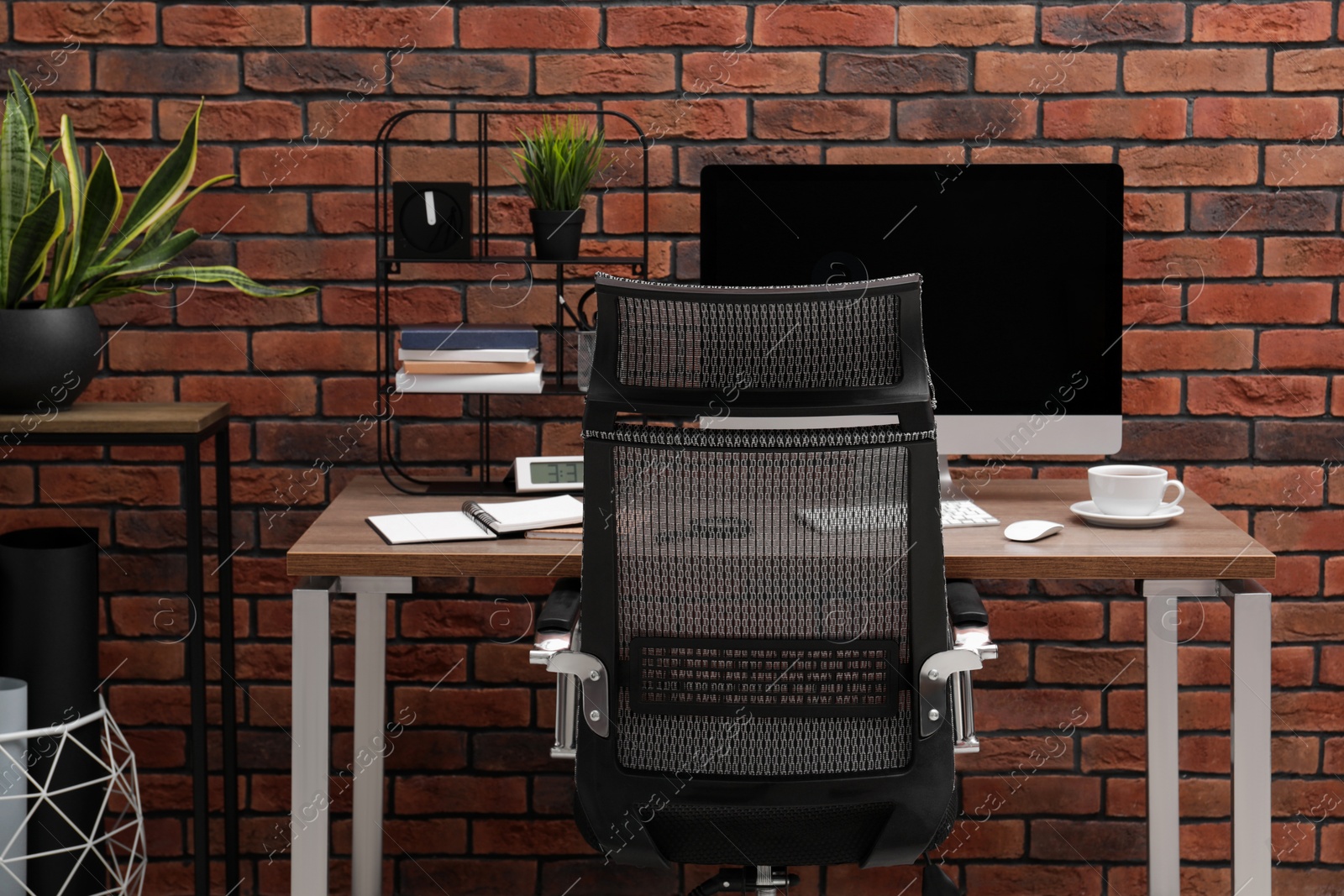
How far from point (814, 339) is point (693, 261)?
3.08ft

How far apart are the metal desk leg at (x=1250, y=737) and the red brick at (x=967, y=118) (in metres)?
0.94

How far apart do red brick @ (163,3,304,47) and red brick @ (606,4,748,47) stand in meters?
0.58

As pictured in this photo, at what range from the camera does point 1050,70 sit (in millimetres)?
2275

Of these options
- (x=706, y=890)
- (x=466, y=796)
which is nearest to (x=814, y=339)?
(x=706, y=890)

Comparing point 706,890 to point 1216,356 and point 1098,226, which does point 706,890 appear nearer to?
point 1098,226

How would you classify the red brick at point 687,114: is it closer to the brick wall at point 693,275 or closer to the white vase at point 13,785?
the brick wall at point 693,275

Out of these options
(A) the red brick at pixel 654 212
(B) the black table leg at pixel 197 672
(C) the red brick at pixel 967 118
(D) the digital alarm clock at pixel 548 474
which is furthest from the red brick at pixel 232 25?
(C) the red brick at pixel 967 118

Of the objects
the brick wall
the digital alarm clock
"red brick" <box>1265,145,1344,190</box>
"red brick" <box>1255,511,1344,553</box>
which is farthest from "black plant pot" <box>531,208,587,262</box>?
"red brick" <box>1255,511,1344,553</box>

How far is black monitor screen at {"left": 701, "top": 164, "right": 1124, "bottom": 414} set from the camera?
2041 mm

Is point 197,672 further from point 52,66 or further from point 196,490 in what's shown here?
point 52,66

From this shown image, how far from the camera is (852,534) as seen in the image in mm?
1470

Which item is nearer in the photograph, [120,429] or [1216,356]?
[120,429]

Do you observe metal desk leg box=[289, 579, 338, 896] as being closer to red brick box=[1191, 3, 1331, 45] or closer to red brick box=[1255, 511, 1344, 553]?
red brick box=[1255, 511, 1344, 553]

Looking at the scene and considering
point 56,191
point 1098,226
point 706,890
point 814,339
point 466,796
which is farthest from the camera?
point 466,796
